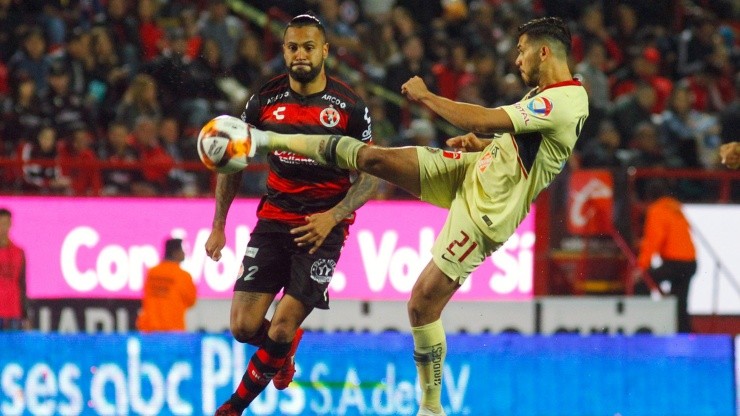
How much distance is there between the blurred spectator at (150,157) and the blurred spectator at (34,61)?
5.44 feet

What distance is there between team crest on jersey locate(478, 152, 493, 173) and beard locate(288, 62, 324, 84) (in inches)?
43.7

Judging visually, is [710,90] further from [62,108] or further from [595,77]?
[62,108]

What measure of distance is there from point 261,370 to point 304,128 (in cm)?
148

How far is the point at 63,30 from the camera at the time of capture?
15.6 meters

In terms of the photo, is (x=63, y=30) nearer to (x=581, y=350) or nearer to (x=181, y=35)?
(x=181, y=35)

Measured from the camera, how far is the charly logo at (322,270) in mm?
7883

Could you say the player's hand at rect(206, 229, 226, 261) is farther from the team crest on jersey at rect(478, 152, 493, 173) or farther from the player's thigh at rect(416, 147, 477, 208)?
the team crest on jersey at rect(478, 152, 493, 173)

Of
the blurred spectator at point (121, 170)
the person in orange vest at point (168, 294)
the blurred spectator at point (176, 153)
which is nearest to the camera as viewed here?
the person in orange vest at point (168, 294)

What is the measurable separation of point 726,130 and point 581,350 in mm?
5590

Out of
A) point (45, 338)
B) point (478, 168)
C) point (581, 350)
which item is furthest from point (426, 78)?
point (478, 168)

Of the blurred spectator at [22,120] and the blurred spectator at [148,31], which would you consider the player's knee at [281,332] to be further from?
the blurred spectator at [148,31]

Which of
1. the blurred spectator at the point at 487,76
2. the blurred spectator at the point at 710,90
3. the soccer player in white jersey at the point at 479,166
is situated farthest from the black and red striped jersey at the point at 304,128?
the blurred spectator at the point at 710,90

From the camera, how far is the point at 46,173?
539 inches

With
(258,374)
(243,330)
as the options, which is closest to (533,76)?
(243,330)
